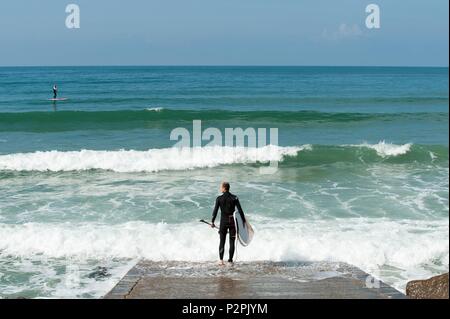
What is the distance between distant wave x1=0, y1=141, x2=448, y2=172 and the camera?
2123 centimetres

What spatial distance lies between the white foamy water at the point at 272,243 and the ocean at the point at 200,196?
4cm

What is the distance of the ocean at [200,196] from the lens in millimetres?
11133

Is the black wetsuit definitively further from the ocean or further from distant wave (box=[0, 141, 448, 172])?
distant wave (box=[0, 141, 448, 172])

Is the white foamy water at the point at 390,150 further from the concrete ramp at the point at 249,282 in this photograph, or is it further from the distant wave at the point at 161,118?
the concrete ramp at the point at 249,282

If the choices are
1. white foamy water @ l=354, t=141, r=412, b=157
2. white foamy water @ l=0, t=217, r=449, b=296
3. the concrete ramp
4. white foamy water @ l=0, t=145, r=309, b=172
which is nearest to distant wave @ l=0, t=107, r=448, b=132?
white foamy water @ l=0, t=145, r=309, b=172

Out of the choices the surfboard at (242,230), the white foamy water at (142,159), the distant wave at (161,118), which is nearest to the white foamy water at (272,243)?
the surfboard at (242,230)

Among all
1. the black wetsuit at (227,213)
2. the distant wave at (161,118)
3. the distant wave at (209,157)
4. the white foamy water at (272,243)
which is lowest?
the white foamy water at (272,243)

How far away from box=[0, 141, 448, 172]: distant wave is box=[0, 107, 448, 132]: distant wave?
30.1 feet

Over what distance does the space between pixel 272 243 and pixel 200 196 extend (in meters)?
5.03

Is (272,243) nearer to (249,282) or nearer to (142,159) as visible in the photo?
(249,282)
